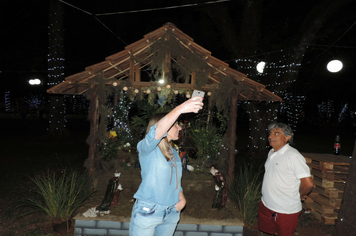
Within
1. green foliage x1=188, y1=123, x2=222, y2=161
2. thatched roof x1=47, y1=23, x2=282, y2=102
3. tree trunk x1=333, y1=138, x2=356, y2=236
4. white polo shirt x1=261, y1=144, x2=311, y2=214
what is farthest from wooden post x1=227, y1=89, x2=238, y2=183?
tree trunk x1=333, y1=138, x2=356, y2=236

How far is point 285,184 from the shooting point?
2996 mm

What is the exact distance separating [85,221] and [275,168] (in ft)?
9.85

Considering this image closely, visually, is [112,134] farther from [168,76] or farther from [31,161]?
[31,161]

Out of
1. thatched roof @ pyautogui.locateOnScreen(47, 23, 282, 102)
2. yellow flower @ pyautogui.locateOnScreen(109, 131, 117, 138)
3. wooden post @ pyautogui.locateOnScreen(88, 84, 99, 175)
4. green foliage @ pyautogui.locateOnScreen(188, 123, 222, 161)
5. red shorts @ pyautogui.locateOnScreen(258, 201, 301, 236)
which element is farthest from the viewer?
yellow flower @ pyautogui.locateOnScreen(109, 131, 117, 138)

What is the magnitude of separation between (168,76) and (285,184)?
3.11m

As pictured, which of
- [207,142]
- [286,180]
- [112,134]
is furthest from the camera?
[112,134]

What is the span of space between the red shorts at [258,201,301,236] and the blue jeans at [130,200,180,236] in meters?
1.66

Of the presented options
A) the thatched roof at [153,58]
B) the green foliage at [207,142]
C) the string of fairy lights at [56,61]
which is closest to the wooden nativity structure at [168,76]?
the thatched roof at [153,58]

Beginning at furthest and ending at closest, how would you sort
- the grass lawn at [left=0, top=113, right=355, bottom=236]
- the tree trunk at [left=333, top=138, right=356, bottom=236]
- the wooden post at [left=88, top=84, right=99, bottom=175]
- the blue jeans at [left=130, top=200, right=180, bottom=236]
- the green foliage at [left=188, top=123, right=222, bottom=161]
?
the green foliage at [left=188, top=123, right=222, bottom=161] → the wooden post at [left=88, top=84, right=99, bottom=175] → the grass lawn at [left=0, top=113, right=355, bottom=236] → the tree trunk at [left=333, top=138, right=356, bottom=236] → the blue jeans at [left=130, top=200, right=180, bottom=236]

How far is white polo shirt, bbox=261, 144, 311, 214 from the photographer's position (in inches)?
114

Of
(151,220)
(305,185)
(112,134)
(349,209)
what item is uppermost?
(112,134)

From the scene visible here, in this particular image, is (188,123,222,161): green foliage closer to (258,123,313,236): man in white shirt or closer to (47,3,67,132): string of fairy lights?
(258,123,313,236): man in white shirt

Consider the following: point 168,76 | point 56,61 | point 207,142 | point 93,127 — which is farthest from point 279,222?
point 56,61

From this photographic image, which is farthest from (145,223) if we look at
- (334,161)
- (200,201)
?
(334,161)
